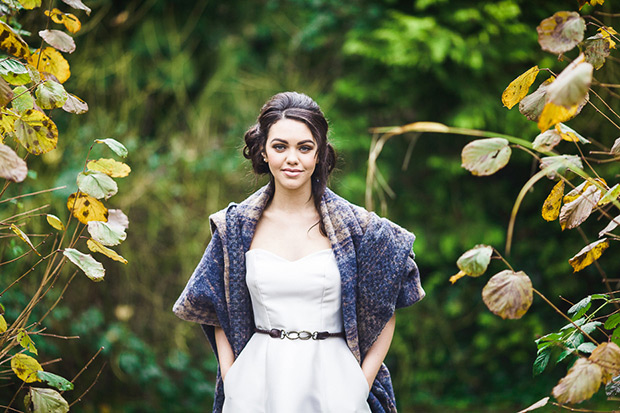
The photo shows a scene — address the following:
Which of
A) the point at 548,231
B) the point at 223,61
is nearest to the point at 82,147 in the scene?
the point at 223,61

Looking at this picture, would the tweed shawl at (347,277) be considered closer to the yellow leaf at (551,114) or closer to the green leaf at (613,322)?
the green leaf at (613,322)

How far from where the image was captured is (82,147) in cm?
448

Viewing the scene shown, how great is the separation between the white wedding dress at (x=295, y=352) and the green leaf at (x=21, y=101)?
32.1 inches

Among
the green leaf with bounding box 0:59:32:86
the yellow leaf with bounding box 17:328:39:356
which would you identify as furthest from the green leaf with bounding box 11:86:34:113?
the yellow leaf with bounding box 17:328:39:356

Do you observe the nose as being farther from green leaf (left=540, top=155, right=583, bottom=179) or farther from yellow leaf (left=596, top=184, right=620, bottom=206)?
yellow leaf (left=596, top=184, right=620, bottom=206)

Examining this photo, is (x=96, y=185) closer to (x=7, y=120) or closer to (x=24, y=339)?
(x=7, y=120)

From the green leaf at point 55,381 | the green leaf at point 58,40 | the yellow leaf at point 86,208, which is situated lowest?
the green leaf at point 55,381

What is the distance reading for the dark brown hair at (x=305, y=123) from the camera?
80.0 inches

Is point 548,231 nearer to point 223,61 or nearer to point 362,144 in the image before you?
point 362,144

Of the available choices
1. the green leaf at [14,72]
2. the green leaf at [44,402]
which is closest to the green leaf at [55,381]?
the green leaf at [44,402]

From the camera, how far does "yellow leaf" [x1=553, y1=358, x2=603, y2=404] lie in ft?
3.76

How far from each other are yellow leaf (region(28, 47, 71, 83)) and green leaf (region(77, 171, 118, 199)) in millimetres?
Result: 294

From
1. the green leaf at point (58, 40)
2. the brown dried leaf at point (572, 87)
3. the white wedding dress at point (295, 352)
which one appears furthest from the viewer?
the white wedding dress at point (295, 352)

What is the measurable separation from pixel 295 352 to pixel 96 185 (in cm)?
80
